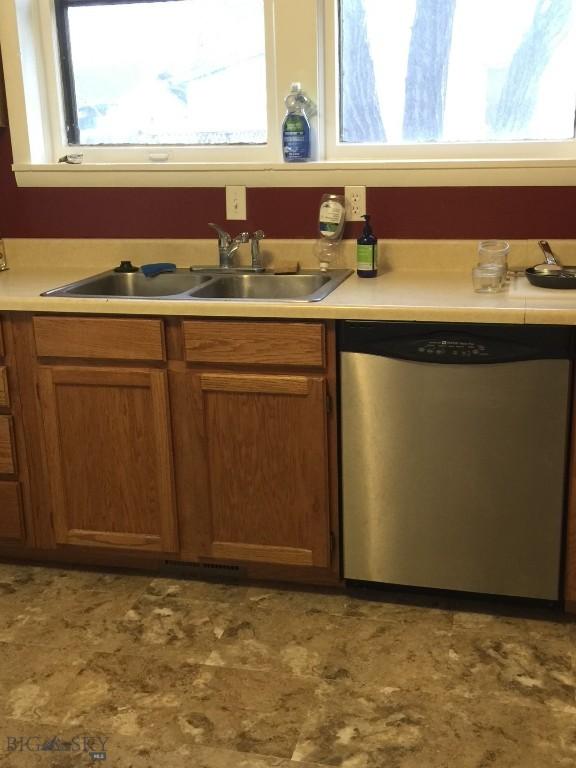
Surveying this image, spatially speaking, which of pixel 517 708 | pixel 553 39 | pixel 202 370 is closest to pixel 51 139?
pixel 202 370

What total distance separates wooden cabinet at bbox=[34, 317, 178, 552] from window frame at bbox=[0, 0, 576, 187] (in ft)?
2.40

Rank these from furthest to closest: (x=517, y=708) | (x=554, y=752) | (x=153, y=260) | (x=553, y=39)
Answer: (x=153, y=260) → (x=553, y=39) → (x=517, y=708) → (x=554, y=752)

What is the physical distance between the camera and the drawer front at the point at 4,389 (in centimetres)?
261

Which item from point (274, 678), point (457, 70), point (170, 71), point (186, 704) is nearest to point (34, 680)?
point (186, 704)

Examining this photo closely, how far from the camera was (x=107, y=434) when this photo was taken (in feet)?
8.43

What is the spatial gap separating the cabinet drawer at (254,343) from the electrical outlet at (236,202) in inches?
25.8

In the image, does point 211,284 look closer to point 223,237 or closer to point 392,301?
point 223,237

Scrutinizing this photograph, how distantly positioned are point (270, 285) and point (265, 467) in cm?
64

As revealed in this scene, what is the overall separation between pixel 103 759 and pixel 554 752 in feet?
3.18

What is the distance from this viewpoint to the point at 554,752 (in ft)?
6.25

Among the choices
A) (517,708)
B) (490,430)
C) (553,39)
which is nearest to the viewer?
(517,708)

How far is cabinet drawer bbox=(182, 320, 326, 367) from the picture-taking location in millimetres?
2340

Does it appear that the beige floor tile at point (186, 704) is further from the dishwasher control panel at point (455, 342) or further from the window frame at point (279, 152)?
the window frame at point (279, 152)

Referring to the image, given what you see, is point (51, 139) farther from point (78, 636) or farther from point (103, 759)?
point (103, 759)
